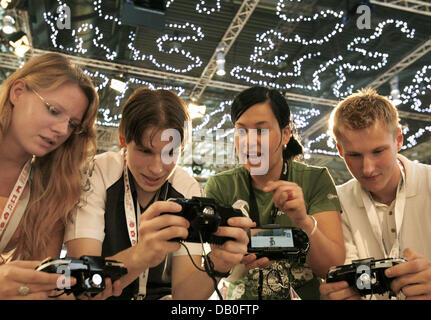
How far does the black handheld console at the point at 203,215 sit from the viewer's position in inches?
36.2

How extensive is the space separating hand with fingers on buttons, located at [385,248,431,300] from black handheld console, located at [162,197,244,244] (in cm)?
38

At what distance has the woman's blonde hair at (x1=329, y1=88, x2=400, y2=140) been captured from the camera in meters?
1.37

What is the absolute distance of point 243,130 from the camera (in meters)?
1.46

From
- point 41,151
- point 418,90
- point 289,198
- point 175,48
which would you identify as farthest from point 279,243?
point 418,90

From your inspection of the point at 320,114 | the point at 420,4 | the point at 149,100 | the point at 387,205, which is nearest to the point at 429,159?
the point at 320,114

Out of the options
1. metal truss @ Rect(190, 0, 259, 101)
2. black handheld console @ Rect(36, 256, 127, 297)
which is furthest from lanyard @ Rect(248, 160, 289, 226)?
metal truss @ Rect(190, 0, 259, 101)

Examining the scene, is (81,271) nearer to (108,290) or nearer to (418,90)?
(108,290)

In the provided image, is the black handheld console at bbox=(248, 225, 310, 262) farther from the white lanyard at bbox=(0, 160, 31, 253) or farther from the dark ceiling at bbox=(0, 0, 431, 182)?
the dark ceiling at bbox=(0, 0, 431, 182)

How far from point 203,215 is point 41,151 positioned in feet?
2.02

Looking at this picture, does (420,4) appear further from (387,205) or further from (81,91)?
(81,91)

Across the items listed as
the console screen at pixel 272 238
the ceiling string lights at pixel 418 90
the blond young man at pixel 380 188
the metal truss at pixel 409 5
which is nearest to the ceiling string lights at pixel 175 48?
the metal truss at pixel 409 5

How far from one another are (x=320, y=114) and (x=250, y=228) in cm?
574

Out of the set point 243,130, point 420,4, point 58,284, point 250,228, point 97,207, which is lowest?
point 58,284

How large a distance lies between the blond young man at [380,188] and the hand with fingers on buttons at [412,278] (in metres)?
0.41
